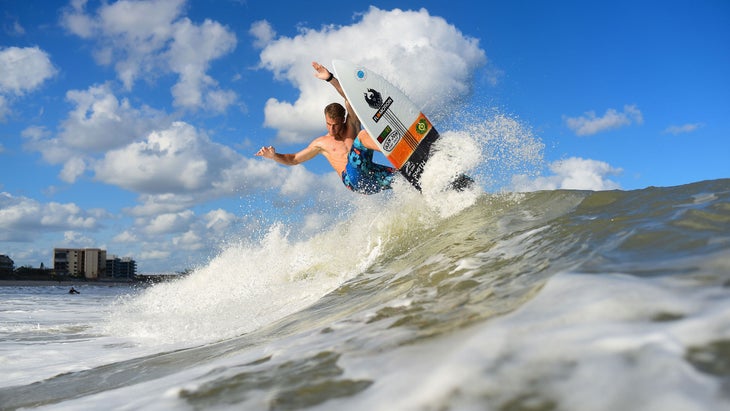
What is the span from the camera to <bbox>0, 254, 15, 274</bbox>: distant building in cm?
9068

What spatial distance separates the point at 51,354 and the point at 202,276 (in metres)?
7.18

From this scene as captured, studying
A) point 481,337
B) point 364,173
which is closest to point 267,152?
point 364,173

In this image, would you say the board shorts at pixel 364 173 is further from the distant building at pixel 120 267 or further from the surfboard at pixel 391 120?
the distant building at pixel 120 267

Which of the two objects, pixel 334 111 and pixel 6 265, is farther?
pixel 6 265

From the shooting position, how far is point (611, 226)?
11.4ft

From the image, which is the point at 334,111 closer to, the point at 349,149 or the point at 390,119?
the point at 349,149

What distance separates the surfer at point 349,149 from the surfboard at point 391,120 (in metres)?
0.15

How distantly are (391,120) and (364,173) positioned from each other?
2.84 ft

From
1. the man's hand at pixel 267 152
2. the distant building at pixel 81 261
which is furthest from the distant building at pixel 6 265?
the man's hand at pixel 267 152

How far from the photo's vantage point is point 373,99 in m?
7.64

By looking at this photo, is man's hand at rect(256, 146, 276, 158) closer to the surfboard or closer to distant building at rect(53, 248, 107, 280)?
the surfboard

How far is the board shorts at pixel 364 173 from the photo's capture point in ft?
24.8

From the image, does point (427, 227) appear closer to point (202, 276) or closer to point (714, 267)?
point (714, 267)

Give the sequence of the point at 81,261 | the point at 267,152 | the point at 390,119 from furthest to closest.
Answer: the point at 81,261 < the point at 267,152 < the point at 390,119
